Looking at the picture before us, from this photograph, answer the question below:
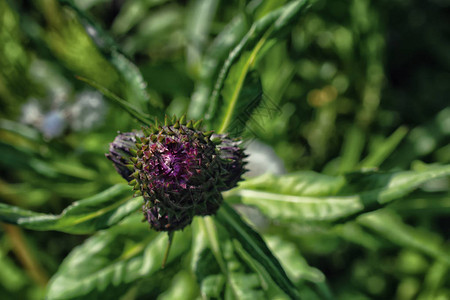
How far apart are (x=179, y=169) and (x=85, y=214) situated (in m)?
0.30

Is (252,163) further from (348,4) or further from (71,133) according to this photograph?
(348,4)

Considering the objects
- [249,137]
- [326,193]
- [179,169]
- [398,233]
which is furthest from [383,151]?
[179,169]

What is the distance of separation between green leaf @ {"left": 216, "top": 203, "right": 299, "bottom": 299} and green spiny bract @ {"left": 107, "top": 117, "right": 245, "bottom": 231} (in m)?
0.14

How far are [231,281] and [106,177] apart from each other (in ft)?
2.34

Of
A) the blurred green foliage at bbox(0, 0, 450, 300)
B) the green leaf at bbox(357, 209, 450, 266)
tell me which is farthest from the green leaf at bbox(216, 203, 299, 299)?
the green leaf at bbox(357, 209, 450, 266)

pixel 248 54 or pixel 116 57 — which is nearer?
pixel 248 54

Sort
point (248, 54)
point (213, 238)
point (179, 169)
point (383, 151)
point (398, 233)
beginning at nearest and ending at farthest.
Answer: point (179, 169) < point (248, 54) < point (213, 238) < point (398, 233) < point (383, 151)

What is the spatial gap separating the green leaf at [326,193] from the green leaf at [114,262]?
25cm

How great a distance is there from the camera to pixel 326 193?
102 cm

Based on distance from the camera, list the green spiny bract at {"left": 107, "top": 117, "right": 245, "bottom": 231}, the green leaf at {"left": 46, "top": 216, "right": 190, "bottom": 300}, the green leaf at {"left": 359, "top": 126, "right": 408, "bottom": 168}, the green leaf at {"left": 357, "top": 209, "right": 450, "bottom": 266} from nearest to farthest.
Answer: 1. the green spiny bract at {"left": 107, "top": 117, "right": 245, "bottom": 231}
2. the green leaf at {"left": 46, "top": 216, "right": 190, "bottom": 300}
3. the green leaf at {"left": 357, "top": 209, "right": 450, "bottom": 266}
4. the green leaf at {"left": 359, "top": 126, "right": 408, "bottom": 168}

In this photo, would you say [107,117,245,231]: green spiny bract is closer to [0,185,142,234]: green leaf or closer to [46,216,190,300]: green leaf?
[0,185,142,234]: green leaf

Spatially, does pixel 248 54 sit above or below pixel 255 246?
above

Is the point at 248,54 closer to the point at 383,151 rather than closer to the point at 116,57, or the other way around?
the point at 116,57

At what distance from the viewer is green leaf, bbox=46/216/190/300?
3.27 ft
